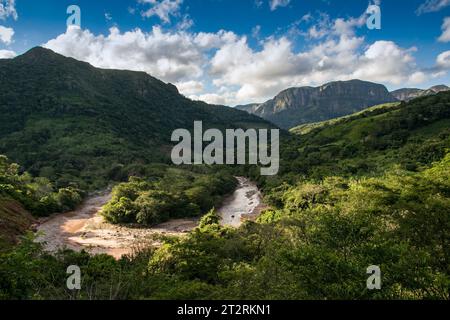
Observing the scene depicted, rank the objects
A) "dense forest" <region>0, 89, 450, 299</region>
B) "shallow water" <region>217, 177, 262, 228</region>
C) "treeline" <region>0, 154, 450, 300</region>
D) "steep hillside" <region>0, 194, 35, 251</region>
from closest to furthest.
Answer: "treeline" <region>0, 154, 450, 300</region>
"dense forest" <region>0, 89, 450, 299</region>
"steep hillside" <region>0, 194, 35, 251</region>
"shallow water" <region>217, 177, 262, 228</region>

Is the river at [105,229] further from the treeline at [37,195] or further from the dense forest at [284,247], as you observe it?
the dense forest at [284,247]

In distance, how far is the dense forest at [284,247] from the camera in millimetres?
23406

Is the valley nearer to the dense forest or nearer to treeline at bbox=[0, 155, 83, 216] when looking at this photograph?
the dense forest

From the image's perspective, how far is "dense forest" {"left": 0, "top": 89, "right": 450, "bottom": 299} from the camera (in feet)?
76.8

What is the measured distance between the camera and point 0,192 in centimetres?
7462

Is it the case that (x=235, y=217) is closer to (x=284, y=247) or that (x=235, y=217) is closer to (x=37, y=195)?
(x=37, y=195)

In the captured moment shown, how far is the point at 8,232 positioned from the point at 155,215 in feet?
93.4

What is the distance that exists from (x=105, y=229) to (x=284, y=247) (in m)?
49.4

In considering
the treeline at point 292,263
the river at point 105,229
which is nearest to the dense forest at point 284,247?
the treeline at point 292,263

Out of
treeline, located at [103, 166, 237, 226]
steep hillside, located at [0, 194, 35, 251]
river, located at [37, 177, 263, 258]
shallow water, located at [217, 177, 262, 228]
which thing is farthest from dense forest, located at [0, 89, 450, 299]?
steep hillside, located at [0, 194, 35, 251]

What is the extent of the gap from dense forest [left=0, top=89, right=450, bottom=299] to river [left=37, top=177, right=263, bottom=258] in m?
3.76

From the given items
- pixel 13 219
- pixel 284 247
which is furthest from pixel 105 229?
pixel 284 247

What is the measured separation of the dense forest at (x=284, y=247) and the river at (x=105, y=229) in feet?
12.3

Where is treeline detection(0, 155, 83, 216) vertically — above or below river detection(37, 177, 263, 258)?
above
